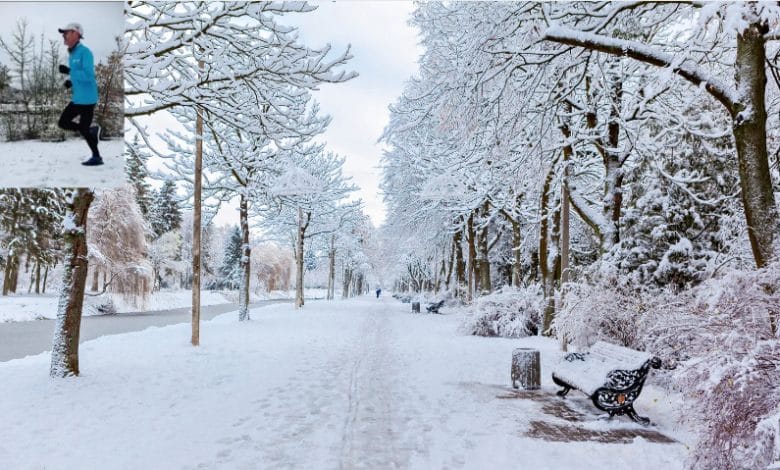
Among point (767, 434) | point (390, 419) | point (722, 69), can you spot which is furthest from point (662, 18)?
point (390, 419)

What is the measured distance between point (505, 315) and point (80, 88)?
531 inches

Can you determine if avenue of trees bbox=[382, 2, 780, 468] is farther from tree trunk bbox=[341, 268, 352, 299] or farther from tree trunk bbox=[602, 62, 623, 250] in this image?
tree trunk bbox=[341, 268, 352, 299]

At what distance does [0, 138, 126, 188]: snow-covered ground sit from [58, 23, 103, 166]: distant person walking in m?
0.08

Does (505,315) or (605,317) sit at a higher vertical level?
(605,317)

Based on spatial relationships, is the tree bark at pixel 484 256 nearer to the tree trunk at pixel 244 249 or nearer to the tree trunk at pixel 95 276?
the tree trunk at pixel 244 249

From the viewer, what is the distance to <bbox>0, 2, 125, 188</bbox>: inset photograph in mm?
4281

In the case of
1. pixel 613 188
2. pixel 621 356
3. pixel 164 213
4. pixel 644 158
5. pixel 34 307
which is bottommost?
pixel 34 307

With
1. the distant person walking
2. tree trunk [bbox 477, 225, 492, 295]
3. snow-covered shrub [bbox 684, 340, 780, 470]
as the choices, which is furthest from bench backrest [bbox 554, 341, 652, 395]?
tree trunk [bbox 477, 225, 492, 295]

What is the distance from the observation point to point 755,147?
5.20m

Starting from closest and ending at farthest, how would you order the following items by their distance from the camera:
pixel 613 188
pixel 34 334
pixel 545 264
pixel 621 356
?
pixel 621 356 → pixel 613 188 → pixel 545 264 → pixel 34 334

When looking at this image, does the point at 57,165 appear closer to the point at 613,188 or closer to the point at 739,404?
the point at 739,404

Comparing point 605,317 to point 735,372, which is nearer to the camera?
point 735,372

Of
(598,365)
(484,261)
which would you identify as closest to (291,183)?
(484,261)

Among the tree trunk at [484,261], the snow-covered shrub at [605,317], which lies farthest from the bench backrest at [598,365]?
the tree trunk at [484,261]
